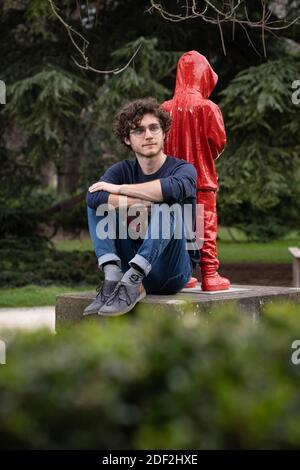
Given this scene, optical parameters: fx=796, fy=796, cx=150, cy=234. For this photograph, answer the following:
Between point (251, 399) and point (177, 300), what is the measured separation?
290cm

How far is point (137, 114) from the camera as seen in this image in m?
4.88

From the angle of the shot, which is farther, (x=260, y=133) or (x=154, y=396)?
(x=260, y=133)

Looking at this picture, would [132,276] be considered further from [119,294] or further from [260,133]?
[260,133]

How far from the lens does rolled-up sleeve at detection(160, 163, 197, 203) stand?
15.0 ft

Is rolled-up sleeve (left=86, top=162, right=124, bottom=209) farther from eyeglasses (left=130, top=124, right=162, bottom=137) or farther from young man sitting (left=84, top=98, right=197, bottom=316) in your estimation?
eyeglasses (left=130, top=124, right=162, bottom=137)

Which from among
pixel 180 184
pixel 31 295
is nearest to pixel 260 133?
pixel 31 295

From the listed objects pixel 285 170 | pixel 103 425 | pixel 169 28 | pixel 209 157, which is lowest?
pixel 103 425

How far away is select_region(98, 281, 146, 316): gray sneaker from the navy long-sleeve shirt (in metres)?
0.55

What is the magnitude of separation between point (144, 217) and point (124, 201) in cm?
15

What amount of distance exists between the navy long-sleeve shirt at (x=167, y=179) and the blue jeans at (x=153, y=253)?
0.31 ft

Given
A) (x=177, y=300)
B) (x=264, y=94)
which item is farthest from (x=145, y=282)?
(x=264, y=94)

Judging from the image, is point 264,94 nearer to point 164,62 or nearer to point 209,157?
point 164,62

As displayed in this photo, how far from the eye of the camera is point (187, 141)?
5262 mm
